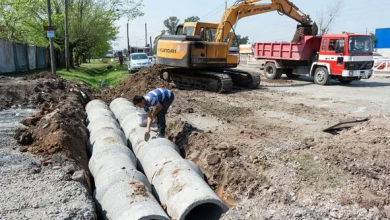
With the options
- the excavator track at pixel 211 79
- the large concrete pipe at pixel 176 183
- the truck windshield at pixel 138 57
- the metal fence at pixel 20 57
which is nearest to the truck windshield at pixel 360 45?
the excavator track at pixel 211 79

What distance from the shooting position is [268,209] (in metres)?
4.16

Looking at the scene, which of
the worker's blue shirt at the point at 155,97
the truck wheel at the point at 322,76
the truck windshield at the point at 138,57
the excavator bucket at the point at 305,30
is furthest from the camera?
the truck windshield at the point at 138,57

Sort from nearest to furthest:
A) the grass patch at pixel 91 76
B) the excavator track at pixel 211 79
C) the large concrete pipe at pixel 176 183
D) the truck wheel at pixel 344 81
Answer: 1. the large concrete pipe at pixel 176 183
2. the excavator track at pixel 211 79
3. the truck wheel at pixel 344 81
4. the grass patch at pixel 91 76

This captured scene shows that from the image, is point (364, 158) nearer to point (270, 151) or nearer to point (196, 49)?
point (270, 151)

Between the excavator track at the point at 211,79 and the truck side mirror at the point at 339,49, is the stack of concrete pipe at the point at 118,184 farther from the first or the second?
the truck side mirror at the point at 339,49

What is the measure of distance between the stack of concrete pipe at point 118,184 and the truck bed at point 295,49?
38.8 ft

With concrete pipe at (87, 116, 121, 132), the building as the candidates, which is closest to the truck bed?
concrete pipe at (87, 116, 121, 132)

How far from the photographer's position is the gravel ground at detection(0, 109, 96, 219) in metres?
4.05

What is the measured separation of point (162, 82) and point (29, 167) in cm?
1010

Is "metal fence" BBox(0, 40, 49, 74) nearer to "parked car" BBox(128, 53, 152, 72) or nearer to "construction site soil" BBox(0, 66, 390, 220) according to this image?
"parked car" BBox(128, 53, 152, 72)

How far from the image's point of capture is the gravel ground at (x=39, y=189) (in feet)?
13.3

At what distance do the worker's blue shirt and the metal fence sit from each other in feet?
47.4

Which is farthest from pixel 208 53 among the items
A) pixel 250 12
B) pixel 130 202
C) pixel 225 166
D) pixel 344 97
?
pixel 130 202

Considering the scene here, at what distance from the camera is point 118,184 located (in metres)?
5.04
